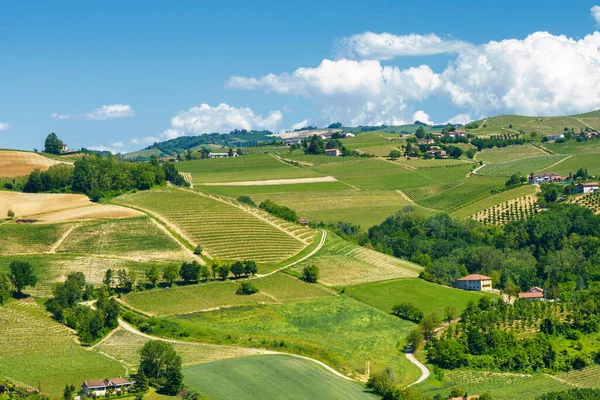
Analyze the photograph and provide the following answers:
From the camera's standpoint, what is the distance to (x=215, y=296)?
112 metres

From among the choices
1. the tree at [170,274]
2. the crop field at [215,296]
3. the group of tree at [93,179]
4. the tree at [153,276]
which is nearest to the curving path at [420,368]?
the crop field at [215,296]

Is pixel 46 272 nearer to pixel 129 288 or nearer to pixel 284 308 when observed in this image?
pixel 129 288

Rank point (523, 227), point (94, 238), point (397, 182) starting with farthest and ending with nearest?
point (397, 182), point (523, 227), point (94, 238)

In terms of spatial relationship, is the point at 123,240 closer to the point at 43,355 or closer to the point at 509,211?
the point at 43,355

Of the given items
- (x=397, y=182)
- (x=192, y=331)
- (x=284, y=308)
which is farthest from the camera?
(x=397, y=182)

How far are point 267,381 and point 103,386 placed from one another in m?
14.9

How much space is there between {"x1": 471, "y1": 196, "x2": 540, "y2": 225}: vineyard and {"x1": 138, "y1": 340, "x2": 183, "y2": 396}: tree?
94623 mm

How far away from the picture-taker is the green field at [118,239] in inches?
4781

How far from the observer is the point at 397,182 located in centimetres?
19900

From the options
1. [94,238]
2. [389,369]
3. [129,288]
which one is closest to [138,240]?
[94,238]

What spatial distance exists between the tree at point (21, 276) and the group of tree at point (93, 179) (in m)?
37.0

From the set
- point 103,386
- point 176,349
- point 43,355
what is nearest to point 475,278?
point 176,349

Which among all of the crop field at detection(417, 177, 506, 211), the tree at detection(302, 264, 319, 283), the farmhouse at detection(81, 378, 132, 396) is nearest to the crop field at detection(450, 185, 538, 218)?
the crop field at detection(417, 177, 506, 211)

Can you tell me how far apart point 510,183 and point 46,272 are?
336ft
